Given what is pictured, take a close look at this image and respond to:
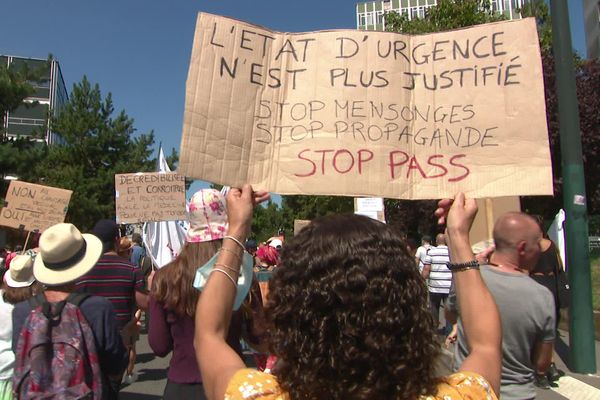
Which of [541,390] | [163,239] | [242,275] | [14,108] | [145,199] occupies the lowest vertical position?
[541,390]

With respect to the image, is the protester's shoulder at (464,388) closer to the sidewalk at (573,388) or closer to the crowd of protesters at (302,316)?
the crowd of protesters at (302,316)

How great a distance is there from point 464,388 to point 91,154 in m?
32.9

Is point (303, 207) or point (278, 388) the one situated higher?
point (303, 207)

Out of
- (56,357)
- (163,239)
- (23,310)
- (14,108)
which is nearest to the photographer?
(56,357)

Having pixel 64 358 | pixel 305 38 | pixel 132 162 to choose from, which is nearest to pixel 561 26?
pixel 305 38

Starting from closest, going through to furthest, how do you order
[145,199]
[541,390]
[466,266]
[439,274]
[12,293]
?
[466,266], [12,293], [541,390], [145,199], [439,274]

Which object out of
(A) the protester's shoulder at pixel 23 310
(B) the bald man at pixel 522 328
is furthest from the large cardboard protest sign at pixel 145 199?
(B) the bald man at pixel 522 328

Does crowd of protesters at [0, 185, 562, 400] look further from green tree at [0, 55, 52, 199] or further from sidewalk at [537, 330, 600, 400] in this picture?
green tree at [0, 55, 52, 199]

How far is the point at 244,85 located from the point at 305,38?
1.20 feet

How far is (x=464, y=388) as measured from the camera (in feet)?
4.41

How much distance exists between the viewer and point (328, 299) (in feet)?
4.12

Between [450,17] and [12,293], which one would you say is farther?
[450,17]

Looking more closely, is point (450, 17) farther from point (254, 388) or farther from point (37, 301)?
point (254, 388)

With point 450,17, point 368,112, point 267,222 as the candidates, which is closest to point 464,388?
point 368,112
